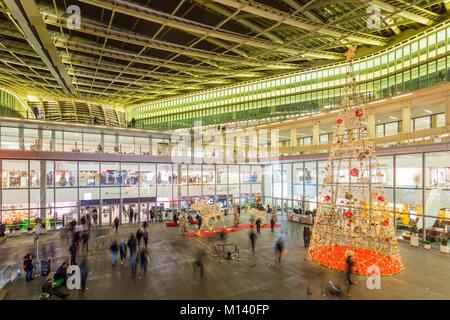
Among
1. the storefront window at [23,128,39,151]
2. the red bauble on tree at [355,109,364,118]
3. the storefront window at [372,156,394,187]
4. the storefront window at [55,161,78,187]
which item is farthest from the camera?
the storefront window at [55,161,78,187]

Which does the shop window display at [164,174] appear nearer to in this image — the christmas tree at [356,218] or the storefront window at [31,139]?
the storefront window at [31,139]

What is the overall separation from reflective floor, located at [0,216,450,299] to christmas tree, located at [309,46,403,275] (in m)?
0.82

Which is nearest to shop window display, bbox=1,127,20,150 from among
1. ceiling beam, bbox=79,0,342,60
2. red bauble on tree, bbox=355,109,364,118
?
ceiling beam, bbox=79,0,342,60

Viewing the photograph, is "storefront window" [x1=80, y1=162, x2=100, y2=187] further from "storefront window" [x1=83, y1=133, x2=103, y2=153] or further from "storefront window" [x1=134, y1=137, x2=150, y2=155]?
"storefront window" [x1=134, y1=137, x2=150, y2=155]

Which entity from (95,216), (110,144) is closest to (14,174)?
(95,216)

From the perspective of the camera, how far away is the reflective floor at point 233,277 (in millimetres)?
9875

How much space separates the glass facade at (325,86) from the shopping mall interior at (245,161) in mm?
196

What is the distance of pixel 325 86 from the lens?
113 feet

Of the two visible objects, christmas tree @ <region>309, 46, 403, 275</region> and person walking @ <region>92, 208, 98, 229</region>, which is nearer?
christmas tree @ <region>309, 46, 403, 275</region>

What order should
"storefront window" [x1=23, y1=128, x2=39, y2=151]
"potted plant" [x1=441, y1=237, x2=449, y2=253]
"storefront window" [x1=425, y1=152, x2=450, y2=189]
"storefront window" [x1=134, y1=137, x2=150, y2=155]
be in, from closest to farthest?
"potted plant" [x1=441, y1=237, x2=449, y2=253]
"storefront window" [x1=425, y1=152, x2=450, y2=189]
"storefront window" [x1=23, y1=128, x2=39, y2=151]
"storefront window" [x1=134, y1=137, x2=150, y2=155]

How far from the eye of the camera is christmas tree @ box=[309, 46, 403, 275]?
1200 cm

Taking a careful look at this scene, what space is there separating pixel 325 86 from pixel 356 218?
26.0m

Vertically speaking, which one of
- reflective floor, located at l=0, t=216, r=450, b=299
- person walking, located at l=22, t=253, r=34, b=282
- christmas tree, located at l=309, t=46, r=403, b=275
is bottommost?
reflective floor, located at l=0, t=216, r=450, b=299
